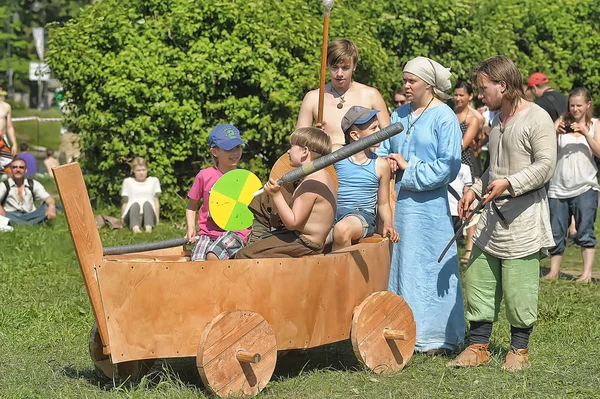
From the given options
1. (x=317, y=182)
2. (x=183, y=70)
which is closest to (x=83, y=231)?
(x=317, y=182)

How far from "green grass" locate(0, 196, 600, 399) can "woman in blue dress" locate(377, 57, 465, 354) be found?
0.25 meters

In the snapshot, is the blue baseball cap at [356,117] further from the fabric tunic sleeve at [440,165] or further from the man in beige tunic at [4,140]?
the man in beige tunic at [4,140]

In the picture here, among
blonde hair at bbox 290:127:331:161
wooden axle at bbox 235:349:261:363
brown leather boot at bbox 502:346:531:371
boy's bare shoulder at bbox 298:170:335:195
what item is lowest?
brown leather boot at bbox 502:346:531:371

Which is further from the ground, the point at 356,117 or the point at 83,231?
the point at 356,117

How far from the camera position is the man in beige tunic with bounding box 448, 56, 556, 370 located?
19.3 feet

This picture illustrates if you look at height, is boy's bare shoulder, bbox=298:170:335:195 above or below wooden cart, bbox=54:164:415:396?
above

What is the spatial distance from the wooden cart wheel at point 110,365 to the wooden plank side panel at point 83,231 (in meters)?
0.54

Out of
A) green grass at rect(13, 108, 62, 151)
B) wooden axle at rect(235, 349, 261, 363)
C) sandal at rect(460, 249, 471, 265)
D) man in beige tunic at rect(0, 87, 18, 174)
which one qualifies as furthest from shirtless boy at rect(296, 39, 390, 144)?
green grass at rect(13, 108, 62, 151)

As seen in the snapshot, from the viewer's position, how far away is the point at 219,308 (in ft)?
17.3

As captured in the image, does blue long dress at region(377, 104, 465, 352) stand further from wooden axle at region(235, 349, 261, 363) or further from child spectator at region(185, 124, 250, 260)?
wooden axle at region(235, 349, 261, 363)

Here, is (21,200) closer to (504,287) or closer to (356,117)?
(356,117)

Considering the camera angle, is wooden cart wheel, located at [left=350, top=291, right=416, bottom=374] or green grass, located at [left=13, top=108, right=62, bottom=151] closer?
wooden cart wheel, located at [left=350, top=291, right=416, bottom=374]

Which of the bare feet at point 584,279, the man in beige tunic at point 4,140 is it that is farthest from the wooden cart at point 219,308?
the man in beige tunic at point 4,140

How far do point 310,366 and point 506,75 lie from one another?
6.81 feet
